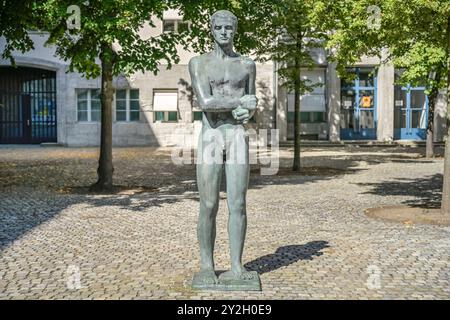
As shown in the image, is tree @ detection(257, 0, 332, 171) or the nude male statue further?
tree @ detection(257, 0, 332, 171)

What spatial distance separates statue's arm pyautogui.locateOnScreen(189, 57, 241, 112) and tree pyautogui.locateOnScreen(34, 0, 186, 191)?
24.1ft

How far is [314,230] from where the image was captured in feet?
34.7

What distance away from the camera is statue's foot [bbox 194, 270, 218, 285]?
672 cm

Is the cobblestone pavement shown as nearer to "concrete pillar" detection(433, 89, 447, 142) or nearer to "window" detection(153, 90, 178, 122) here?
"window" detection(153, 90, 178, 122)

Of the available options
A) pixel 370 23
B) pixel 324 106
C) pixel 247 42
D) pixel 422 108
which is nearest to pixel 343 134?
pixel 324 106

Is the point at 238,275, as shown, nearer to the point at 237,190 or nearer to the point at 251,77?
the point at 237,190

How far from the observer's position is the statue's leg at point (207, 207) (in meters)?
6.72

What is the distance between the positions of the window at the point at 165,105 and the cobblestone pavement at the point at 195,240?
48.1 ft

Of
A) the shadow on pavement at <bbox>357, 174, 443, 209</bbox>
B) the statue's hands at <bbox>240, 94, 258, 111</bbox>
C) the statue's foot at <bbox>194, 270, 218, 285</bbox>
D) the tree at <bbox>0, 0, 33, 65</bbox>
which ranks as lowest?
the shadow on pavement at <bbox>357, 174, 443, 209</bbox>

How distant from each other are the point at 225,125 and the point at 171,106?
89.8 ft

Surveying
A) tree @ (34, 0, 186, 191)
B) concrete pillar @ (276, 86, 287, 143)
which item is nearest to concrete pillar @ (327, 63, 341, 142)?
concrete pillar @ (276, 86, 287, 143)

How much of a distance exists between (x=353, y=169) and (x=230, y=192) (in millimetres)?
15600

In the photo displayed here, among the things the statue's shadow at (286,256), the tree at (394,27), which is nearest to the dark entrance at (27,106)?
the tree at (394,27)

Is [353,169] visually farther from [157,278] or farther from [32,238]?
[157,278]
